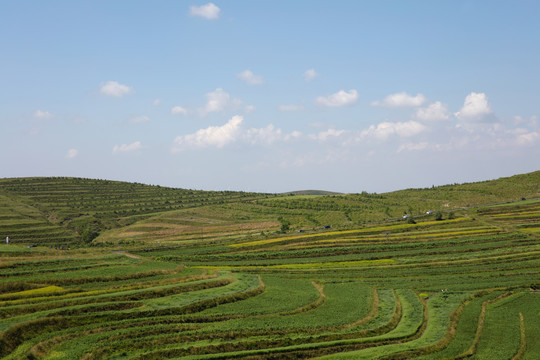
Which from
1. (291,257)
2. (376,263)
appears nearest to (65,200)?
(291,257)

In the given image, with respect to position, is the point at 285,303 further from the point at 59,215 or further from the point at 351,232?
the point at 59,215

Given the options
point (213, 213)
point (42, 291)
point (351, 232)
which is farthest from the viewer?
point (213, 213)

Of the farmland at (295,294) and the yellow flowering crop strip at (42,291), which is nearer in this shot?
the farmland at (295,294)

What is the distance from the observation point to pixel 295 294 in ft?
191

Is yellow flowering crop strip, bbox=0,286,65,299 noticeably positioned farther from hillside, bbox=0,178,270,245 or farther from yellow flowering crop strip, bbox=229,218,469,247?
hillside, bbox=0,178,270,245

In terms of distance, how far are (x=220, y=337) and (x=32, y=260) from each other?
4293cm

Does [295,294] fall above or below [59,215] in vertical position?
below

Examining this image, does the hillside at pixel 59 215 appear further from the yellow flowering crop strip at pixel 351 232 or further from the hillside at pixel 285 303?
the hillside at pixel 285 303

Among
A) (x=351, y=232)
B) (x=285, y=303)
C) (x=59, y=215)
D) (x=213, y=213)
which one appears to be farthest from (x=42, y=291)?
(x=213, y=213)

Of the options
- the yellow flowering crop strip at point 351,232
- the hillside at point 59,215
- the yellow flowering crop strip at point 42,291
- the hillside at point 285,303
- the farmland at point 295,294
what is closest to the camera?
the hillside at point 285,303

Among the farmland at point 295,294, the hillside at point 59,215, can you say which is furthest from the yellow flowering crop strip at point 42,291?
the hillside at point 59,215

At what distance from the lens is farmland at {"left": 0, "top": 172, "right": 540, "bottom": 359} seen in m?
39.2

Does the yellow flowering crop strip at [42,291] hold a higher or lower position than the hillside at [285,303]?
higher

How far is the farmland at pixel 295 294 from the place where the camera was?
3916 centimetres
